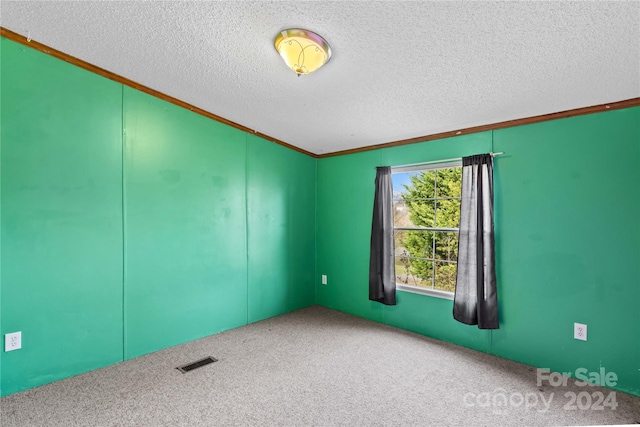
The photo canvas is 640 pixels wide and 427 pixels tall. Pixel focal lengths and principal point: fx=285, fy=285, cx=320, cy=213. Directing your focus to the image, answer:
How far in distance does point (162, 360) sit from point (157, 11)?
8.45 ft

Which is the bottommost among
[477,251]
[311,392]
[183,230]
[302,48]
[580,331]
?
[311,392]

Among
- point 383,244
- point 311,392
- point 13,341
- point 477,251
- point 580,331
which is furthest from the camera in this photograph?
point 383,244

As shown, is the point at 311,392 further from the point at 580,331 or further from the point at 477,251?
the point at 580,331

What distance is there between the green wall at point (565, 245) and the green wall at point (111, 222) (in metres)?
2.30

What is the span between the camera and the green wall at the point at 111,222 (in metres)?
1.93

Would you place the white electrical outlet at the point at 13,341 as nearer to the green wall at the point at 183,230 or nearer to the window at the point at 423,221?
the green wall at the point at 183,230

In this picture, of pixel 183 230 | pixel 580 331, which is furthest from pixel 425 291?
pixel 183 230

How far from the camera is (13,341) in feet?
6.22

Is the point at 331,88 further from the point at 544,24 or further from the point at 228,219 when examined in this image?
the point at 228,219

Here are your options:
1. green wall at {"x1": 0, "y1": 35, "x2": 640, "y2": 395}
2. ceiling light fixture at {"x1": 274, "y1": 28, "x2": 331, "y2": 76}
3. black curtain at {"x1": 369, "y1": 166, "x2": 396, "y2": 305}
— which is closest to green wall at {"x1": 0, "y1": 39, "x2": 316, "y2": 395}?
green wall at {"x1": 0, "y1": 35, "x2": 640, "y2": 395}

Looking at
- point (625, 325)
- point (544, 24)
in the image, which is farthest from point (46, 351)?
point (625, 325)

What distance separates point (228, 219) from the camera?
3.17 meters

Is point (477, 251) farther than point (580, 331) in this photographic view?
Yes

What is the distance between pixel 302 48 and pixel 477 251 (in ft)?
7.64
